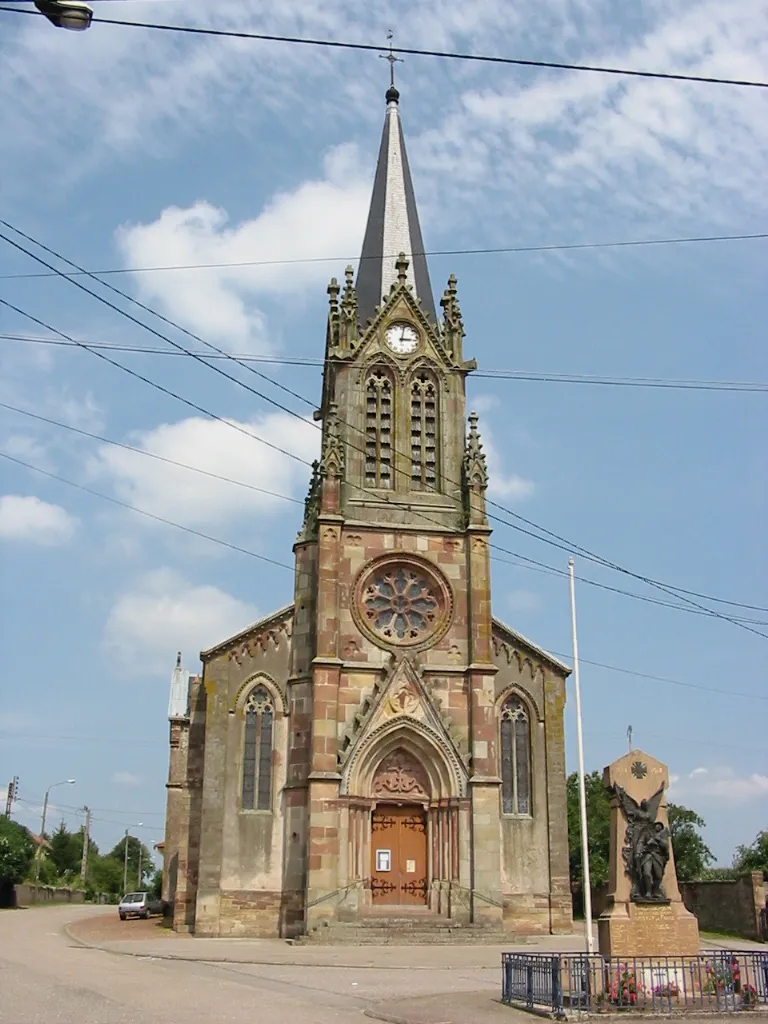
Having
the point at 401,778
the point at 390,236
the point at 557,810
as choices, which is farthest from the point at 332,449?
the point at 557,810

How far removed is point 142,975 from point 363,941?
1158 cm

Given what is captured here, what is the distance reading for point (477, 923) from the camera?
33812 millimetres

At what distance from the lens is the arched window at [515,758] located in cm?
3794

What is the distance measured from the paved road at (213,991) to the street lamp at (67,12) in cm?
1261

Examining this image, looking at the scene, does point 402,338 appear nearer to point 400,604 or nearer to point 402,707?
point 400,604

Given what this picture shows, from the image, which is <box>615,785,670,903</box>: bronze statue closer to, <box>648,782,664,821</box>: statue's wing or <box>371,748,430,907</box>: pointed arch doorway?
<box>648,782,664,821</box>: statue's wing

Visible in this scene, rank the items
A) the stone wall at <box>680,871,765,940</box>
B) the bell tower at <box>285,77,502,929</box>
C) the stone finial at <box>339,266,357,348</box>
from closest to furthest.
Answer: the bell tower at <box>285,77,502,929</box> < the stone wall at <box>680,871,765,940</box> < the stone finial at <box>339,266,357,348</box>

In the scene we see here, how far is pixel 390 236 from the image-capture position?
146 ft

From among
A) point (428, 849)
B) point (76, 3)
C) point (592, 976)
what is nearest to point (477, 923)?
point (428, 849)

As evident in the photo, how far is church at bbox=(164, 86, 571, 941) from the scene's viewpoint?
35.1m

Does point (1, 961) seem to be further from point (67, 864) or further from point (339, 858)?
point (67, 864)

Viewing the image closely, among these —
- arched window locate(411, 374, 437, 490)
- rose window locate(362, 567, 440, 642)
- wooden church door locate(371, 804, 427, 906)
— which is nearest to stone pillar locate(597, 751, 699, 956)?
wooden church door locate(371, 804, 427, 906)

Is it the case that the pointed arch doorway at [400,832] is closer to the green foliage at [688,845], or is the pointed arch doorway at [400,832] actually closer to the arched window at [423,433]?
the arched window at [423,433]

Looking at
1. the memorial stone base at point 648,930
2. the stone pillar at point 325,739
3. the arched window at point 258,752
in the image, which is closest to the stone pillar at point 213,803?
the arched window at point 258,752
